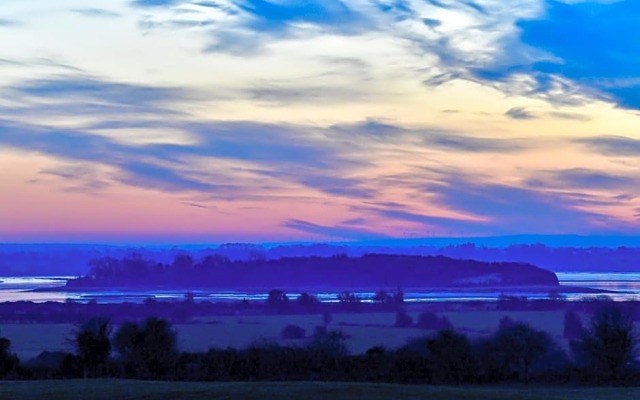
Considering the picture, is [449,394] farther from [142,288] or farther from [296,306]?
[142,288]

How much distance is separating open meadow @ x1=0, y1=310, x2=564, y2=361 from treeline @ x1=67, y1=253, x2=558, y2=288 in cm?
4659

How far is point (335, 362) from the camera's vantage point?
1738 inches

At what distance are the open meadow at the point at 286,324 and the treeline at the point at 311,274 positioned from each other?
4659cm

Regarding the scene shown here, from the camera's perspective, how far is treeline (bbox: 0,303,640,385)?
139ft

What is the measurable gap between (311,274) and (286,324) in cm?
6296

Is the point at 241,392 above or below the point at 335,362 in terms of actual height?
below

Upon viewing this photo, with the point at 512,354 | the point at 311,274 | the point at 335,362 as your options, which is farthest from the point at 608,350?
the point at 311,274

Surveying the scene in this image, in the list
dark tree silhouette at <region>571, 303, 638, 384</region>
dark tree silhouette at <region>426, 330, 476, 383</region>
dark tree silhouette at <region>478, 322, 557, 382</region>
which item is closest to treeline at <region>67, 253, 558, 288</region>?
dark tree silhouette at <region>571, 303, 638, 384</region>

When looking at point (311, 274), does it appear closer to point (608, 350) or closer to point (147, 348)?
point (608, 350)

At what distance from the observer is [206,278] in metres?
156

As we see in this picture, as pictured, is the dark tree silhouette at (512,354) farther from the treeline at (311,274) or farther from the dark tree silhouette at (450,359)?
the treeline at (311,274)

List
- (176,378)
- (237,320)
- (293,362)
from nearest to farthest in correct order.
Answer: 1. (176,378)
2. (293,362)
3. (237,320)

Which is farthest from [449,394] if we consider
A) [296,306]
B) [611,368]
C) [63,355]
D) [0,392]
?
[296,306]

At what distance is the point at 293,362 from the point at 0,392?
17077mm
